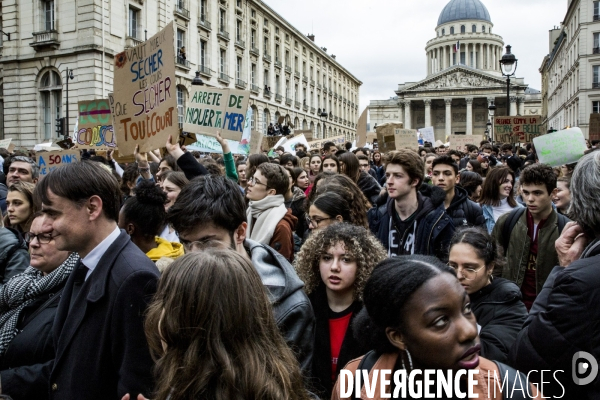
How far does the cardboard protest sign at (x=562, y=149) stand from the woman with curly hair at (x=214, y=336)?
525cm

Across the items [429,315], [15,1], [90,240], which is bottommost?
[429,315]

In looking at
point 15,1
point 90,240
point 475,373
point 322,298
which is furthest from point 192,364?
point 15,1

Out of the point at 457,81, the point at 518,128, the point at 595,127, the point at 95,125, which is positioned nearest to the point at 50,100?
the point at 95,125

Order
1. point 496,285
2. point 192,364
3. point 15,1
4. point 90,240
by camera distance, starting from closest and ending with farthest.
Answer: point 192,364 → point 90,240 → point 496,285 → point 15,1

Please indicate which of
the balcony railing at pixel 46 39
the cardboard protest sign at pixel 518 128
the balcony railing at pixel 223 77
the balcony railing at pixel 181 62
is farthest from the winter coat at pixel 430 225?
the balcony railing at pixel 223 77

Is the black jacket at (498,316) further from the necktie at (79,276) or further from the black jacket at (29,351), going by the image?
the black jacket at (29,351)

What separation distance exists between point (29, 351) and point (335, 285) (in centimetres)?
148

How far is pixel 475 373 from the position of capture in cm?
164

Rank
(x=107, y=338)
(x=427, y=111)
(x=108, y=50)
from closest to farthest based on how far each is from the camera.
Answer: (x=107, y=338) < (x=108, y=50) < (x=427, y=111)

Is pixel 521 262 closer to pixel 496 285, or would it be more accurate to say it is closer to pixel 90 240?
pixel 496 285

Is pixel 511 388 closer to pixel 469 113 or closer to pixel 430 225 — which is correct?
pixel 430 225

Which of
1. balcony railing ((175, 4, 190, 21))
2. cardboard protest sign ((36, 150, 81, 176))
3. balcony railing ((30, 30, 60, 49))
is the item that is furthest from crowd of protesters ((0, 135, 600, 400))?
balcony railing ((175, 4, 190, 21))

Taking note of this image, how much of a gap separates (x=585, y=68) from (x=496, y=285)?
5160 centimetres

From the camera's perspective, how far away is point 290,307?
7.73 feet
